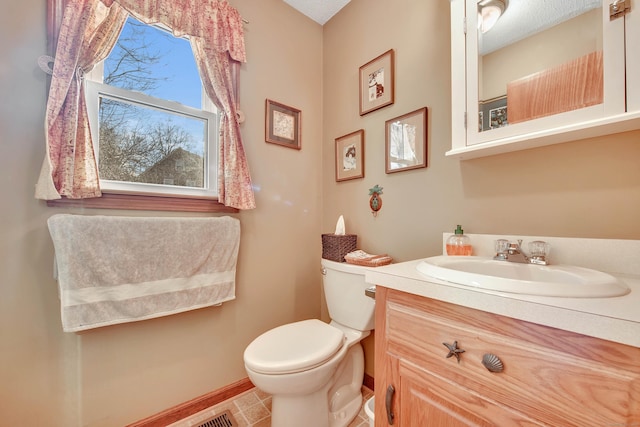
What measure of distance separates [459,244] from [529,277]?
0.86ft

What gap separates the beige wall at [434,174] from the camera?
2.65 ft

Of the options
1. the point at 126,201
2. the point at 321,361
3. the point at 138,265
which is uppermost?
the point at 126,201

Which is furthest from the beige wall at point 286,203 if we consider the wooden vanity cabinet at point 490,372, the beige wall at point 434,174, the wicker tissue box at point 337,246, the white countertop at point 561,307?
the wooden vanity cabinet at point 490,372

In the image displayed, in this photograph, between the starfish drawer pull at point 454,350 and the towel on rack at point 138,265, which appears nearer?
the starfish drawer pull at point 454,350

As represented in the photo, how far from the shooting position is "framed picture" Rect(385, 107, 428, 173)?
125 centimetres

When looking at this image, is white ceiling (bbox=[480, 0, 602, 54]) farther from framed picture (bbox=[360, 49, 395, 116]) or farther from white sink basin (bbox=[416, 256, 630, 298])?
white sink basin (bbox=[416, 256, 630, 298])

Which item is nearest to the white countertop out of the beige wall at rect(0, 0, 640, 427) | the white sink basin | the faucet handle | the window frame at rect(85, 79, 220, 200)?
the white sink basin

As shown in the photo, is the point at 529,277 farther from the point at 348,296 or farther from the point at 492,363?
the point at 348,296

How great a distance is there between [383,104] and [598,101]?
88cm

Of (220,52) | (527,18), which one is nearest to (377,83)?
(527,18)

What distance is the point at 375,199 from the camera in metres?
1.47

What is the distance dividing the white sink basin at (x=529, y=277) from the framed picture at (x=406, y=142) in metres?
0.56

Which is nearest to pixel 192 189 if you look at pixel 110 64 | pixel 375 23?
pixel 110 64

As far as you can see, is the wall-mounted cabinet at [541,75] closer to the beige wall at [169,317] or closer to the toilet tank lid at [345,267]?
the toilet tank lid at [345,267]
